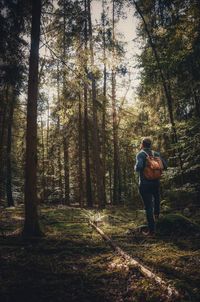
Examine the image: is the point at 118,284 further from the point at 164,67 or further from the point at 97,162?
the point at 97,162

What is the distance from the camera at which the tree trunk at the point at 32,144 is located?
318 inches

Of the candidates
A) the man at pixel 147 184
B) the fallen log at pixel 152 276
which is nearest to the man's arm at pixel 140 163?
the man at pixel 147 184

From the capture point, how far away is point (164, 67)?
41.5 ft

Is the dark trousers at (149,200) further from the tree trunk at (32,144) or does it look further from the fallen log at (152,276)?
the tree trunk at (32,144)

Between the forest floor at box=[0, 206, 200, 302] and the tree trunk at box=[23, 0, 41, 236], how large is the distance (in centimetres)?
71

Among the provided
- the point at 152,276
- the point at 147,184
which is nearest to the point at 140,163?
the point at 147,184

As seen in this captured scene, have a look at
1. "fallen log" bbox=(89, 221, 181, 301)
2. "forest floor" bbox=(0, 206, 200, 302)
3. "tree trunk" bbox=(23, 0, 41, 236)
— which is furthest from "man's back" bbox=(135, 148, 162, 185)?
"tree trunk" bbox=(23, 0, 41, 236)

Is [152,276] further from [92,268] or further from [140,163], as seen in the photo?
[140,163]

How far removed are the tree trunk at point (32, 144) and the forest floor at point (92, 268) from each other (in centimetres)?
71

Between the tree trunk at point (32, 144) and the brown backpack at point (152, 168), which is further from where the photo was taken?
the tree trunk at point (32, 144)

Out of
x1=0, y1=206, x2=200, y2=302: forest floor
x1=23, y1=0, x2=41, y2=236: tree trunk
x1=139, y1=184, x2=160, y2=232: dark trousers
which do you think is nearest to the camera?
x1=0, y1=206, x2=200, y2=302: forest floor

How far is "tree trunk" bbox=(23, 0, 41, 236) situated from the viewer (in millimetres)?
8070

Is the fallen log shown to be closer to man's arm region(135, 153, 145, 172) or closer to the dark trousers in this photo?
the dark trousers

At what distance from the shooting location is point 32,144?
8.27 meters
